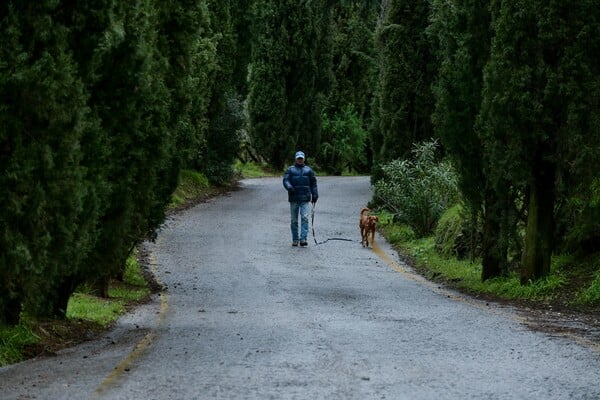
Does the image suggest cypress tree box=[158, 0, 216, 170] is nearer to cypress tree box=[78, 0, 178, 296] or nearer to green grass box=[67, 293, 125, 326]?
cypress tree box=[78, 0, 178, 296]

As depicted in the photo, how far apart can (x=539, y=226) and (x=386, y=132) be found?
16.4 m

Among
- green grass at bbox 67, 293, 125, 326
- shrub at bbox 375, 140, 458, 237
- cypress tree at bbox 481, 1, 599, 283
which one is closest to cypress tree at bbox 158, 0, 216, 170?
green grass at bbox 67, 293, 125, 326

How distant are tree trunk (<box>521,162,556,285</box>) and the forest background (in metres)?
0.02

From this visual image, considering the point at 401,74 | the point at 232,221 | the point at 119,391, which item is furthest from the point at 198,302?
the point at 401,74

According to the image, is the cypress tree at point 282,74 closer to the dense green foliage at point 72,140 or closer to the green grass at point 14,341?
the dense green foliage at point 72,140

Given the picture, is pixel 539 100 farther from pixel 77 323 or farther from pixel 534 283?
pixel 77 323

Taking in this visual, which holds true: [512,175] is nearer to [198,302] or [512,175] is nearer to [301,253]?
[198,302]

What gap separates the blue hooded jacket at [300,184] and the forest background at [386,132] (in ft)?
9.04

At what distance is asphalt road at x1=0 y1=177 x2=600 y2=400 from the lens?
27.5 ft

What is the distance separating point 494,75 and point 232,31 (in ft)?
86.2

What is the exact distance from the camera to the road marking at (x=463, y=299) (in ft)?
37.4

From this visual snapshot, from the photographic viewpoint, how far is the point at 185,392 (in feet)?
26.9

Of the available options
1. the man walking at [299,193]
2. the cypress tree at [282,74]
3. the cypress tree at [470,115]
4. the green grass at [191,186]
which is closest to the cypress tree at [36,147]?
the cypress tree at [470,115]

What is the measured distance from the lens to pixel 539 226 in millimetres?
17500
